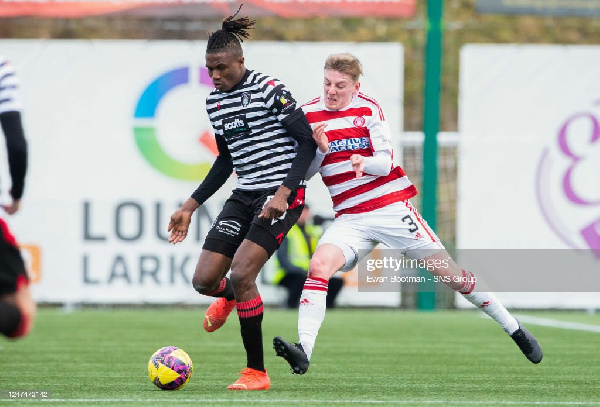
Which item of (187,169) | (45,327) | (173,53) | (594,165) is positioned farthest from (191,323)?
(594,165)

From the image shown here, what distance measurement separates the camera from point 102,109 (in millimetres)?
16234

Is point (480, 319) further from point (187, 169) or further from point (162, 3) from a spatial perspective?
point (162, 3)

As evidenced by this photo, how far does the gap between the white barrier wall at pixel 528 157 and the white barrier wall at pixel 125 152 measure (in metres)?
1.13

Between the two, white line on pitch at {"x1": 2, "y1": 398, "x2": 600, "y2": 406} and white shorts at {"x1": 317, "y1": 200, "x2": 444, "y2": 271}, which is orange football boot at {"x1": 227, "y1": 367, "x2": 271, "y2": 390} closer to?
white line on pitch at {"x1": 2, "y1": 398, "x2": 600, "y2": 406}

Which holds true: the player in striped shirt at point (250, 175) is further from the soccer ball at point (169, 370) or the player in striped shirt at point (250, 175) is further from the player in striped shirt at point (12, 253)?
the player in striped shirt at point (12, 253)

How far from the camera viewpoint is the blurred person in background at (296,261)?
52.1 feet

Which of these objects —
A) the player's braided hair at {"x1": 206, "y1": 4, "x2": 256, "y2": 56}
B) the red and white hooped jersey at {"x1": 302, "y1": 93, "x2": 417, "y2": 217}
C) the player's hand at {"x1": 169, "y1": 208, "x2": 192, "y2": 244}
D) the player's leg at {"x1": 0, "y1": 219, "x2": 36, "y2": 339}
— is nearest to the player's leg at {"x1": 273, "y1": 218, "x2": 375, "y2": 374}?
the red and white hooped jersey at {"x1": 302, "y1": 93, "x2": 417, "y2": 217}

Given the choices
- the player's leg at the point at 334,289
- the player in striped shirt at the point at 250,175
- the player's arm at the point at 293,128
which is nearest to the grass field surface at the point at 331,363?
the player in striped shirt at the point at 250,175

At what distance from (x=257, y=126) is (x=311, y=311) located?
1184mm

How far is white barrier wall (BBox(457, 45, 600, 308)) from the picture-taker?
16234 mm

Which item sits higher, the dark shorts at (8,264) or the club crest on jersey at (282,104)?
the club crest on jersey at (282,104)

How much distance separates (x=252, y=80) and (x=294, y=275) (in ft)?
28.0

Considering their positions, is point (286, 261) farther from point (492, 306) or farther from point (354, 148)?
point (354, 148)

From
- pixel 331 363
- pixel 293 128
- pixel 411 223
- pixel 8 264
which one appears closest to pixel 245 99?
pixel 293 128
